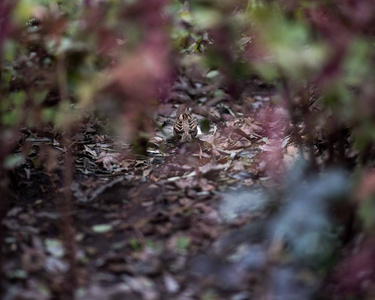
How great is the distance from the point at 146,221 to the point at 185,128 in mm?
1250

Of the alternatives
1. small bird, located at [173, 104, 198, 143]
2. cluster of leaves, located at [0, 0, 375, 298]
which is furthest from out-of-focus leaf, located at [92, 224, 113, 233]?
small bird, located at [173, 104, 198, 143]

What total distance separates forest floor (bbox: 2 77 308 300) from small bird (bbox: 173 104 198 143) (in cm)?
13

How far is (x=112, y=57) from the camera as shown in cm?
204

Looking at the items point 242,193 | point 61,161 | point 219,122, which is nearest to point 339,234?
point 242,193

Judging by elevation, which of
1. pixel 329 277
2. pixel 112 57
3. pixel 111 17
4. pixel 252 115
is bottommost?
pixel 252 115

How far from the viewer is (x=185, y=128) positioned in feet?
11.9

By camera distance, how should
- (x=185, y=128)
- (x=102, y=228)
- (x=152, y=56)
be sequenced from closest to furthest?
(x=152, y=56) < (x=102, y=228) < (x=185, y=128)

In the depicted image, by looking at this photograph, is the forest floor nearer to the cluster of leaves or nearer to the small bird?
the small bird

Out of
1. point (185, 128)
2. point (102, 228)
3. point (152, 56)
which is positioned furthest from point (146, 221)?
point (185, 128)

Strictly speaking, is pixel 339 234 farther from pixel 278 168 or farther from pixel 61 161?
pixel 61 161

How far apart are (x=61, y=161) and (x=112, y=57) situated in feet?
4.10

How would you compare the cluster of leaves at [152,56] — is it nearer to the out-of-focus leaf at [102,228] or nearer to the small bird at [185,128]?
the out-of-focus leaf at [102,228]

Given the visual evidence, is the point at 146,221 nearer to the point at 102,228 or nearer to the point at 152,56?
the point at 102,228

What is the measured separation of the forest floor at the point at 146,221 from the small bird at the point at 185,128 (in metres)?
0.13
